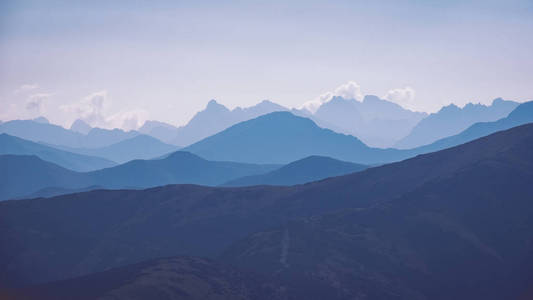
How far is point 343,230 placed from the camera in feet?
456

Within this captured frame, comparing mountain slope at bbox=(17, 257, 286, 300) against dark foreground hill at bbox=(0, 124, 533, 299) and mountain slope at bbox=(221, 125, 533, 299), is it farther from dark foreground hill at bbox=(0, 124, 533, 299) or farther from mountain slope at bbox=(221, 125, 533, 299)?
mountain slope at bbox=(221, 125, 533, 299)

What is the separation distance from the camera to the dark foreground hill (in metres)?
115

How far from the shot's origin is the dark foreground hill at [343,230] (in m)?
115

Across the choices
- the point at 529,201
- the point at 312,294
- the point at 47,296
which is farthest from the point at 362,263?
the point at 47,296

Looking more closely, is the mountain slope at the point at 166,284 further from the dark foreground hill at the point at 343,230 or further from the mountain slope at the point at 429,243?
the mountain slope at the point at 429,243

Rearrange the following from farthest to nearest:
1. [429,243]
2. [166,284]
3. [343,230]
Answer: [343,230], [429,243], [166,284]

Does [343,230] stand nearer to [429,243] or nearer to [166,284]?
[429,243]

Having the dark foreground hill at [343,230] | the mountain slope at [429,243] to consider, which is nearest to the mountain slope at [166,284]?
the dark foreground hill at [343,230]

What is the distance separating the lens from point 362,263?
399ft

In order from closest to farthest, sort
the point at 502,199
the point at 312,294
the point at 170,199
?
the point at 312,294 → the point at 502,199 → the point at 170,199

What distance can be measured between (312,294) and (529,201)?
228 ft

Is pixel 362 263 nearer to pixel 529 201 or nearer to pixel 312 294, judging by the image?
pixel 312 294

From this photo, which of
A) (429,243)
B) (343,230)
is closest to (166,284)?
(343,230)

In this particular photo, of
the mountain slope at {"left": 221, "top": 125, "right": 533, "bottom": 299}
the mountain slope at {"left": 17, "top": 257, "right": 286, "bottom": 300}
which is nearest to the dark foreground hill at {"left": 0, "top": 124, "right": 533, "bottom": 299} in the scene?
the mountain slope at {"left": 221, "top": 125, "right": 533, "bottom": 299}
